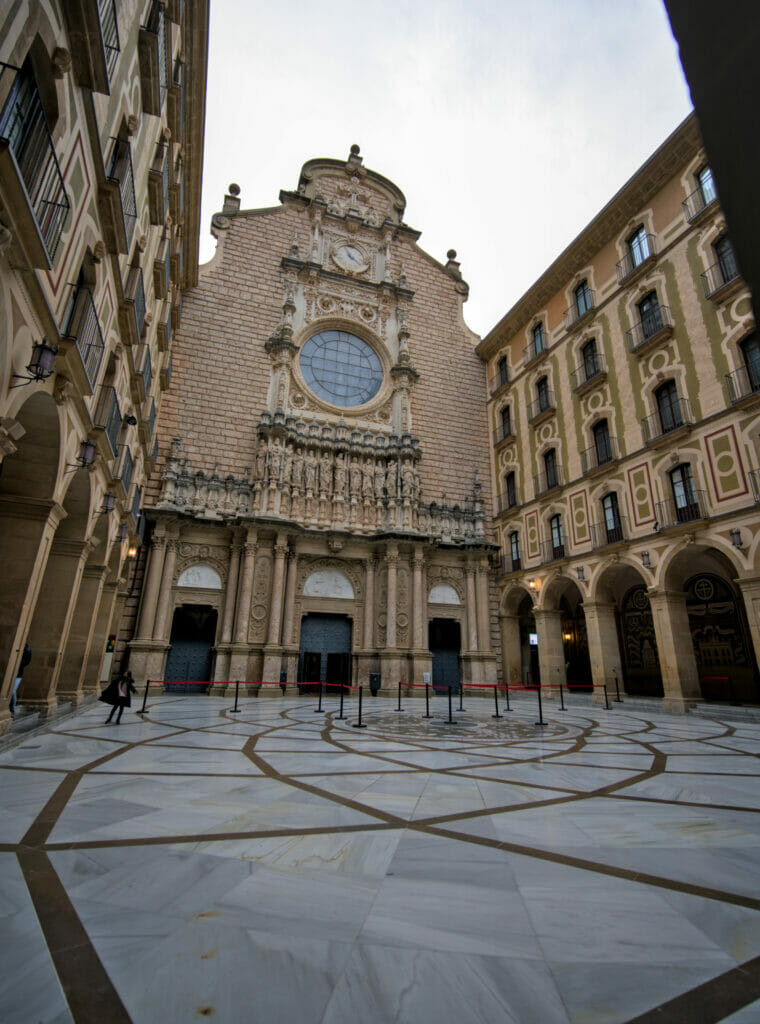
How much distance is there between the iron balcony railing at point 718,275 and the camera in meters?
14.9

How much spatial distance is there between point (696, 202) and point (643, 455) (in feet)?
26.9

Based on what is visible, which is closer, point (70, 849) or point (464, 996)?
point (464, 996)

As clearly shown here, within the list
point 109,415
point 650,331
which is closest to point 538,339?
point 650,331

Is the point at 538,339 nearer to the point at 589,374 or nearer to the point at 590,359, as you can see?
the point at 590,359

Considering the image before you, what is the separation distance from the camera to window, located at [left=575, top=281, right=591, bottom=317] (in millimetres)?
20641

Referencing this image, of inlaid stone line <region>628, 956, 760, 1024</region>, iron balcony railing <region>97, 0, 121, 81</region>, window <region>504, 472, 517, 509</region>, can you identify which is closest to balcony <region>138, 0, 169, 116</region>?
iron balcony railing <region>97, 0, 121, 81</region>

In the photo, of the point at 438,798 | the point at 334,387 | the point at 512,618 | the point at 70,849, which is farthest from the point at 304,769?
the point at 334,387

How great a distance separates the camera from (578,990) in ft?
7.07

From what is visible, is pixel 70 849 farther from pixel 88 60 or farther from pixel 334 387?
pixel 334 387

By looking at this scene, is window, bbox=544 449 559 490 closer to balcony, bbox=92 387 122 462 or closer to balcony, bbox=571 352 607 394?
balcony, bbox=571 352 607 394

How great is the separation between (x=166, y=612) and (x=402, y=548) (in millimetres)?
9414

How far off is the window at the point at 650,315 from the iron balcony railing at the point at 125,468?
16.6m

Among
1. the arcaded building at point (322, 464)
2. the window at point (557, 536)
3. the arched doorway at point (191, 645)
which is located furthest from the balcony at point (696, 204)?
the arched doorway at point (191, 645)

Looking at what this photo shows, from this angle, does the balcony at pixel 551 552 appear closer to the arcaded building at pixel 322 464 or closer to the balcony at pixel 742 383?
the arcaded building at pixel 322 464
